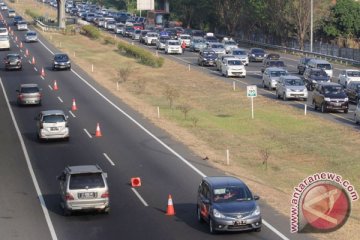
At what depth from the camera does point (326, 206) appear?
2867 centimetres

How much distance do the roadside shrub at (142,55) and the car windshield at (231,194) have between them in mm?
60482

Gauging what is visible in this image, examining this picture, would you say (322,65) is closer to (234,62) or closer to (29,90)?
(234,62)

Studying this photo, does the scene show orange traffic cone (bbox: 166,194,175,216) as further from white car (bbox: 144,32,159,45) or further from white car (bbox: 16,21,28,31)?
white car (bbox: 16,21,28,31)

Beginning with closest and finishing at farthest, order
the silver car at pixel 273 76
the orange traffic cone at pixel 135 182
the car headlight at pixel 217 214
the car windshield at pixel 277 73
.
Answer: the car headlight at pixel 217 214, the orange traffic cone at pixel 135 182, the silver car at pixel 273 76, the car windshield at pixel 277 73

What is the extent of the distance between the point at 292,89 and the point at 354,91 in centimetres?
447

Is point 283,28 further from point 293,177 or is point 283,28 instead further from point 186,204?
point 186,204

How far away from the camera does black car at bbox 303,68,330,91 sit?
67.4 meters

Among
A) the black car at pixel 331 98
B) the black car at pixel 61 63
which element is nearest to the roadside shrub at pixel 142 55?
the black car at pixel 61 63

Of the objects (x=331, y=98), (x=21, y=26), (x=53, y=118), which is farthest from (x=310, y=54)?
(x=53, y=118)

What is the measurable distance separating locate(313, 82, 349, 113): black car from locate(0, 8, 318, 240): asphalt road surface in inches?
482

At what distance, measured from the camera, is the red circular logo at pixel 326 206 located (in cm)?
2772

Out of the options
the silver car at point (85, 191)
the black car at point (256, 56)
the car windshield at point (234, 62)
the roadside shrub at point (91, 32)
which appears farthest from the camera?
the roadside shrub at point (91, 32)

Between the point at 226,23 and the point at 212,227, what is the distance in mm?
106754

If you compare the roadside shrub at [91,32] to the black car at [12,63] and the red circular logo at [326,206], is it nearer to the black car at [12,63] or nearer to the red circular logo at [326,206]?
the black car at [12,63]
